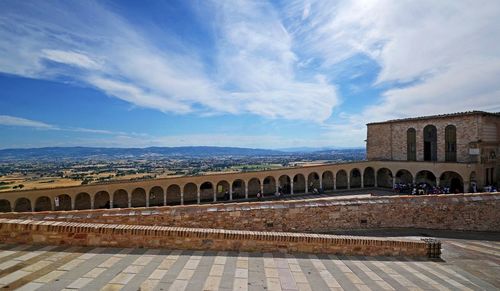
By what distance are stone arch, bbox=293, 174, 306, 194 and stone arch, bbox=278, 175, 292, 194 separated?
69 cm

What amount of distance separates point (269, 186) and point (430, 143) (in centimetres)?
1700

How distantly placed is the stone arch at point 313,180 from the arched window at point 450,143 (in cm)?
1291

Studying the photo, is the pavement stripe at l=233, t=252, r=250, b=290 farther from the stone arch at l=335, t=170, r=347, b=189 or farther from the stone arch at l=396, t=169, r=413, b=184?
the stone arch at l=335, t=170, r=347, b=189

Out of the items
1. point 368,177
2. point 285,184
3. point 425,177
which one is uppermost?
point 425,177

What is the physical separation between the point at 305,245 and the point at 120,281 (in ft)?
13.4

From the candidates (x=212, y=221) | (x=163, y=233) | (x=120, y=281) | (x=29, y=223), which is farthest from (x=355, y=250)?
(x=29, y=223)

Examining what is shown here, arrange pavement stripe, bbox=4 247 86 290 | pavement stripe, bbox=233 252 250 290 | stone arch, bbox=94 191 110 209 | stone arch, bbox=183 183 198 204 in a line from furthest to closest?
stone arch, bbox=183 183 198 204
stone arch, bbox=94 191 110 209
pavement stripe, bbox=233 252 250 290
pavement stripe, bbox=4 247 86 290

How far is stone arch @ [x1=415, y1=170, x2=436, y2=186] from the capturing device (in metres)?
29.1

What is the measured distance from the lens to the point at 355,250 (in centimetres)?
730

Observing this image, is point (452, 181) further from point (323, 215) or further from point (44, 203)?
point (44, 203)

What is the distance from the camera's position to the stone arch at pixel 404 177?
103 feet

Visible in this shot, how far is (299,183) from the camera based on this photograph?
33.8m

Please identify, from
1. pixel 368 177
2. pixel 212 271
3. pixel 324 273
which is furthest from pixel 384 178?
pixel 212 271

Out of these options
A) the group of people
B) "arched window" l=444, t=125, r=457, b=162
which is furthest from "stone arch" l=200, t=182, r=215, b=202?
"arched window" l=444, t=125, r=457, b=162
